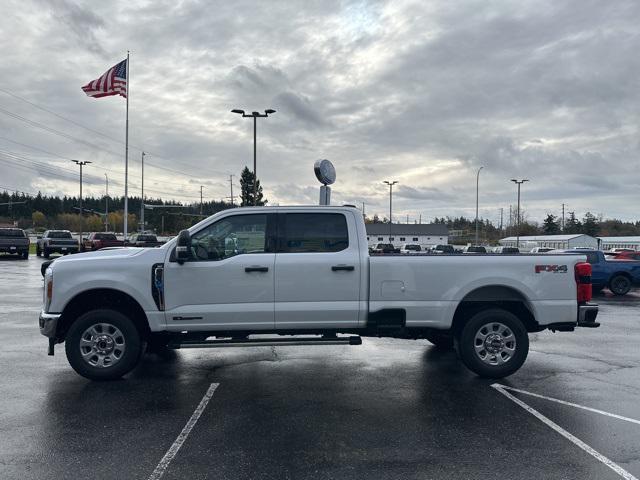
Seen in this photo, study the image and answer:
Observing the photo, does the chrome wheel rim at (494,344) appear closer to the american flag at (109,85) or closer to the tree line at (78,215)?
the american flag at (109,85)

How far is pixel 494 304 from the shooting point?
6668 mm

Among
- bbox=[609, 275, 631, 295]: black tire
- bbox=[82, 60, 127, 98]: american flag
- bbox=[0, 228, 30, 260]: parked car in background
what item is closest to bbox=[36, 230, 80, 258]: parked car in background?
bbox=[0, 228, 30, 260]: parked car in background

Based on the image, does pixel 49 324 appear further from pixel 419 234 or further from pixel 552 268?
pixel 419 234

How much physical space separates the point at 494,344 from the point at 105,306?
4857 millimetres

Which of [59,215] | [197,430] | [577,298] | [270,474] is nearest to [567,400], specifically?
[577,298]

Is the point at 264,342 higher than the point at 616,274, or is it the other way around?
the point at 616,274

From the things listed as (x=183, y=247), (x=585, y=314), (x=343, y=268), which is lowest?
(x=585, y=314)

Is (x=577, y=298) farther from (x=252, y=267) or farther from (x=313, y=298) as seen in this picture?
(x=252, y=267)

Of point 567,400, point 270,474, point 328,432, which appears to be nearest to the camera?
point 270,474

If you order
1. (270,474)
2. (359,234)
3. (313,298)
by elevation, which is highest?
(359,234)

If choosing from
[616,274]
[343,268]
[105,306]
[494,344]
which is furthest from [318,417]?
[616,274]

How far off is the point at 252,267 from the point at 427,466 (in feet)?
9.91

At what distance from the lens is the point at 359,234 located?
6.41m

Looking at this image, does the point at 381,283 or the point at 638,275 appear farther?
the point at 638,275
